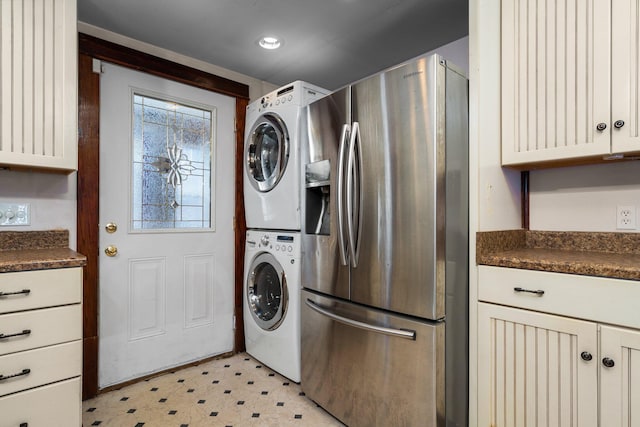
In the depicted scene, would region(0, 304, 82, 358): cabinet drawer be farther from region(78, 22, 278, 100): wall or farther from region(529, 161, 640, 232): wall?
region(529, 161, 640, 232): wall

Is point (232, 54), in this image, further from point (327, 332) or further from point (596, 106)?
point (596, 106)

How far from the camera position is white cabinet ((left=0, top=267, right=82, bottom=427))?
1.32 m

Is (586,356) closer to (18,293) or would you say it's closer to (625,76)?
(625,76)

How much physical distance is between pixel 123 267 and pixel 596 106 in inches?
109

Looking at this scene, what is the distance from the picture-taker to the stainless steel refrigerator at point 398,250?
1.41 meters

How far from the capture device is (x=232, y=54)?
248 cm

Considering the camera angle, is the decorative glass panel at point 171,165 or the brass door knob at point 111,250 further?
the decorative glass panel at point 171,165

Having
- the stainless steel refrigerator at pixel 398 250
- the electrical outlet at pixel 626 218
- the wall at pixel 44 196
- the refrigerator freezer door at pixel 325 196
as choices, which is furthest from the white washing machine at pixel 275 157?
the electrical outlet at pixel 626 218

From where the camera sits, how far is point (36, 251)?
1792mm

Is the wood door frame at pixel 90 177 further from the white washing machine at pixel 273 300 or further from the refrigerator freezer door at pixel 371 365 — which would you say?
the refrigerator freezer door at pixel 371 365

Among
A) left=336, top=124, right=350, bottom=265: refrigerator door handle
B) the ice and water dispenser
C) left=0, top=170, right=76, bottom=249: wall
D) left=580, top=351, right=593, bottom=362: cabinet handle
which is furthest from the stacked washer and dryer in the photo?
left=580, top=351, right=593, bottom=362: cabinet handle

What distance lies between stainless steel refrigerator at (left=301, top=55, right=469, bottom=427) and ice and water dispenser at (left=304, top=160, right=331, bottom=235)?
6.8 inches

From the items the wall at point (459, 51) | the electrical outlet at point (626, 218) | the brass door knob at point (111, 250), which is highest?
the wall at point (459, 51)

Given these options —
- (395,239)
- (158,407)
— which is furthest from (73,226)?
(395,239)
